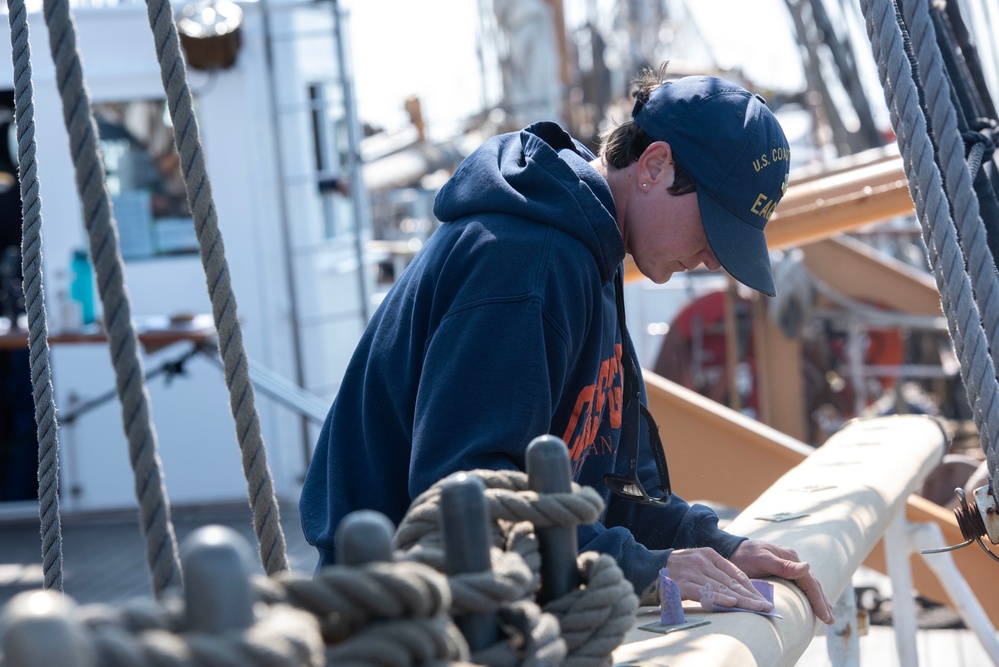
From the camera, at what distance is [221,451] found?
17.8ft

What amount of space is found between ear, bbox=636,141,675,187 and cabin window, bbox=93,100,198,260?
406 cm

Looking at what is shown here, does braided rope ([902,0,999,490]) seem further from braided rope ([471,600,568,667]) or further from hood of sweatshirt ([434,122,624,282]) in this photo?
braided rope ([471,600,568,667])

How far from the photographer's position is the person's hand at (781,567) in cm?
156

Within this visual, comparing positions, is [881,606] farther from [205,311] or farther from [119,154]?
[119,154]

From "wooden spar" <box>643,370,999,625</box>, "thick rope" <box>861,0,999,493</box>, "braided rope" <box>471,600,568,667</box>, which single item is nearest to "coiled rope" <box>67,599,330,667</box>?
"braided rope" <box>471,600,568,667</box>

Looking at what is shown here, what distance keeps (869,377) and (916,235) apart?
1.05 meters

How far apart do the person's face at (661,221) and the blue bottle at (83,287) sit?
12.7 ft

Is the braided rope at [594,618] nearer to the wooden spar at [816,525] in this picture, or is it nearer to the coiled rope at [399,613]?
the coiled rope at [399,613]

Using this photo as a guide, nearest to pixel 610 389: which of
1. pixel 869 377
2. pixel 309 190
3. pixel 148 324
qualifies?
pixel 148 324

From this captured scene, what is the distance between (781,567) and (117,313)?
99 centimetres

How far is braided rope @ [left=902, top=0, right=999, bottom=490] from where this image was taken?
164cm

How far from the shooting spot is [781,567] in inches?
61.4

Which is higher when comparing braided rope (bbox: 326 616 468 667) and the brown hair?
the brown hair

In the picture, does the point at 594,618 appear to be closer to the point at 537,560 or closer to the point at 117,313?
the point at 537,560
